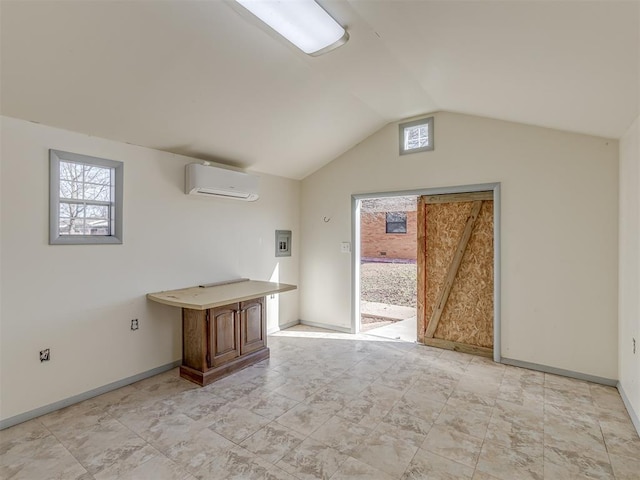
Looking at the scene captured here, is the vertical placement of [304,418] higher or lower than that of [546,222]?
lower

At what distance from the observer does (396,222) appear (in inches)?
408

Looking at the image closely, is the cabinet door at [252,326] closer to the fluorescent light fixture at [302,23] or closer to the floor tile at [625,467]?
the fluorescent light fixture at [302,23]

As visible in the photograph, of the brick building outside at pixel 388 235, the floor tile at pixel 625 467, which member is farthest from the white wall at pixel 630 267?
the brick building outside at pixel 388 235

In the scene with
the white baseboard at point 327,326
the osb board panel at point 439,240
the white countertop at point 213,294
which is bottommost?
the white baseboard at point 327,326

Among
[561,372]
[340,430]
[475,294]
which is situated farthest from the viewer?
[475,294]

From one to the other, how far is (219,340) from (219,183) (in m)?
1.75

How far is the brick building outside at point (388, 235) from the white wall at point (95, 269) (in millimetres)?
6702

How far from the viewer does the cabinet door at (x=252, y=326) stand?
361 cm

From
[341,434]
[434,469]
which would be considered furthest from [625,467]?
[341,434]

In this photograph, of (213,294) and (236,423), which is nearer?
(236,423)

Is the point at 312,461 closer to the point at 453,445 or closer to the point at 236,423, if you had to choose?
the point at 236,423

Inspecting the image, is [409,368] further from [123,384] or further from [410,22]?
[410,22]

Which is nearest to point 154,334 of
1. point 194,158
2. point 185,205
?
point 185,205

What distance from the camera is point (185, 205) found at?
3648mm
